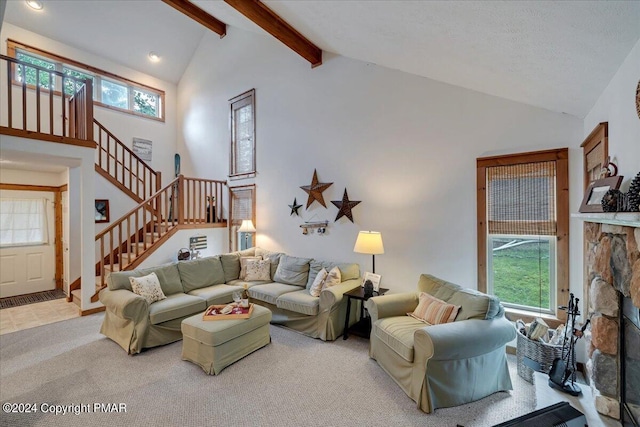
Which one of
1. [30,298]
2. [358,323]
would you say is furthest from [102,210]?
[358,323]

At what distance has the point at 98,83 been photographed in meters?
6.25

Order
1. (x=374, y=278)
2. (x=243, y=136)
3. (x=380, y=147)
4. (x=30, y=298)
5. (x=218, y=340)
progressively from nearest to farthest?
(x=218, y=340) → (x=374, y=278) → (x=380, y=147) → (x=30, y=298) → (x=243, y=136)

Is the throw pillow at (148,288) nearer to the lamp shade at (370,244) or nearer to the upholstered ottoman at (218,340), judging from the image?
the upholstered ottoman at (218,340)

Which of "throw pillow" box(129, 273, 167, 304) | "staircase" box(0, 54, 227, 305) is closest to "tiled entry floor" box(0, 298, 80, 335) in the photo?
"staircase" box(0, 54, 227, 305)

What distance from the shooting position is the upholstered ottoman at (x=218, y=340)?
272 cm

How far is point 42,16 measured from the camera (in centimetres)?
532

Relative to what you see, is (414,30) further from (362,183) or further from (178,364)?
(178,364)

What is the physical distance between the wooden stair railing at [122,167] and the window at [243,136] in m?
2.00

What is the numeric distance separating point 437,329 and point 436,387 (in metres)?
0.44

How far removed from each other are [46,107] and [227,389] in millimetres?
6477

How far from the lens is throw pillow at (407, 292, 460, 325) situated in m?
2.66

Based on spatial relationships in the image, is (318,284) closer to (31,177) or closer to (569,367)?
(569,367)

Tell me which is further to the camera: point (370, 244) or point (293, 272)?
point (293, 272)

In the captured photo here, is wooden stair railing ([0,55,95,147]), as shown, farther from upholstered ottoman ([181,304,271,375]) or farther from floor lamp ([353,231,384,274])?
floor lamp ([353,231,384,274])
